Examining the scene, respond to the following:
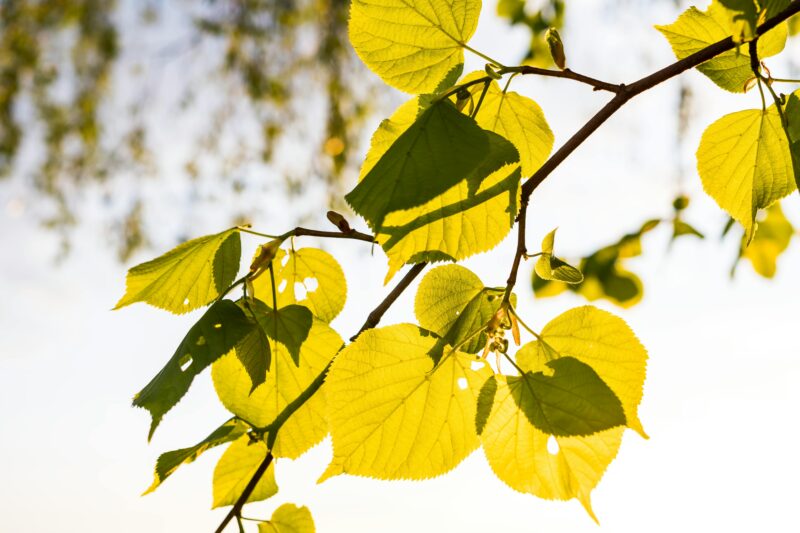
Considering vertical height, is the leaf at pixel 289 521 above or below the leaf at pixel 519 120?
below

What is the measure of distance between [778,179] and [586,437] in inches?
8.2

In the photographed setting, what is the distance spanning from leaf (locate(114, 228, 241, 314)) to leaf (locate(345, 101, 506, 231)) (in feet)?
→ 0.42

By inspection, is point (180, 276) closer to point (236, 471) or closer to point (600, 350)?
point (236, 471)

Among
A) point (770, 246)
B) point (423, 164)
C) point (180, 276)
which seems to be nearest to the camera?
point (423, 164)

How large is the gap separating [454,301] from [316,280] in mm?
104

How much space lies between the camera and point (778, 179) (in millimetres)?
405

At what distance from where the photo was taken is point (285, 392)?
14.7 inches

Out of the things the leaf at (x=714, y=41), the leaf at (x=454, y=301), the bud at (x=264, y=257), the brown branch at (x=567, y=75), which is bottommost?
the leaf at (x=454, y=301)

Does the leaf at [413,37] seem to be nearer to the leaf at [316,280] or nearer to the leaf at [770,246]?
the leaf at [316,280]

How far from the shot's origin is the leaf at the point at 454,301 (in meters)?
0.36

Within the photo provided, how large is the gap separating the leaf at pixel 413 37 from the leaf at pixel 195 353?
5.6 inches

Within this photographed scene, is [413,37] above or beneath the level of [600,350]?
above

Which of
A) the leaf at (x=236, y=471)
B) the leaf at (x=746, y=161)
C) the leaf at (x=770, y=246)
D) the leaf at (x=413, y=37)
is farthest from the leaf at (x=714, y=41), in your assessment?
the leaf at (x=770, y=246)

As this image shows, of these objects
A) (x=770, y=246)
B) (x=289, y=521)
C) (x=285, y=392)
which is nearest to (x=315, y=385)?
(x=285, y=392)
